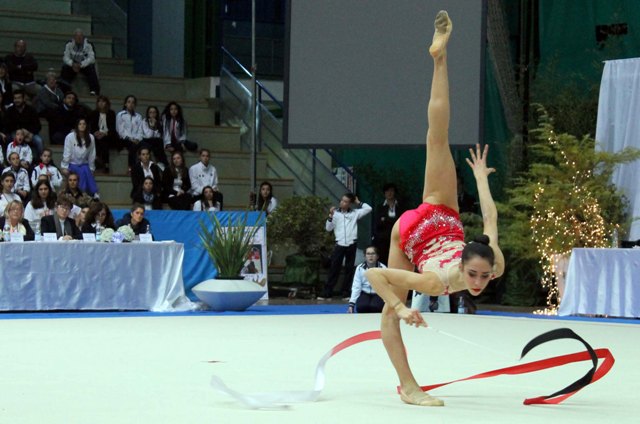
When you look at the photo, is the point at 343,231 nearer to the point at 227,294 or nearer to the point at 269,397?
the point at 227,294

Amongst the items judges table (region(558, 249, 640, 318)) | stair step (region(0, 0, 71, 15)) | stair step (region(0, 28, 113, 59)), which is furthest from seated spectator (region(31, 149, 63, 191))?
stair step (region(0, 0, 71, 15))

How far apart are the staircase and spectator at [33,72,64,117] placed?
410 mm

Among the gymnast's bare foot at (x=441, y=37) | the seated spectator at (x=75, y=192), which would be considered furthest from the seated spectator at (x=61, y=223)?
the gymnast's bare foot at (x=441, y=37)

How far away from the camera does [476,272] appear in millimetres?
4562

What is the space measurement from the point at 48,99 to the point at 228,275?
→ 5027 mm

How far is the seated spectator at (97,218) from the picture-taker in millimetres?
11906

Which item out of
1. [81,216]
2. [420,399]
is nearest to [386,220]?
[81,216]

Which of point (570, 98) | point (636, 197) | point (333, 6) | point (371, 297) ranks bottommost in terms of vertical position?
point (371, 297)

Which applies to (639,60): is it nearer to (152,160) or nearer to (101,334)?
(152,160)

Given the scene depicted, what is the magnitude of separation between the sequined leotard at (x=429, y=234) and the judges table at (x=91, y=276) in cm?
706

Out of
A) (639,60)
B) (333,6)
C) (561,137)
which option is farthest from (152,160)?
(639,60)

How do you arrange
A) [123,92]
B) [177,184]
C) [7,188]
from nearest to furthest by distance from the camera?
[7,188] → [177,184] → [123,92]

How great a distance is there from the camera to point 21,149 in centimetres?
1387

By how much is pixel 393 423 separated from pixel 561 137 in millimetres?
9402
